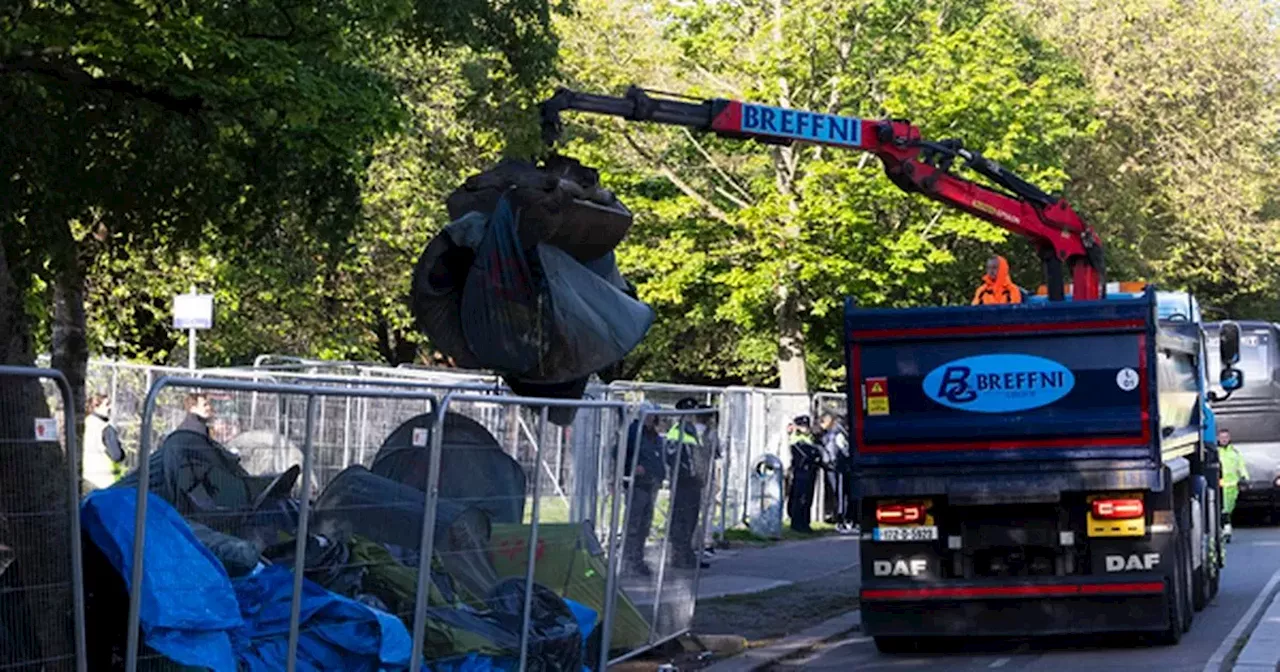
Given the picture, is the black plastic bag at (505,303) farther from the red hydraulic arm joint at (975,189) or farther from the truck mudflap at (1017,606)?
the red hydraulic arm joint at (975,189)

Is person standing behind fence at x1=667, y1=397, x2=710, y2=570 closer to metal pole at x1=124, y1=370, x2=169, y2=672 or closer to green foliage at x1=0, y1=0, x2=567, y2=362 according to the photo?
green foliage at x1=0, y1=0, x2=567, y2=362

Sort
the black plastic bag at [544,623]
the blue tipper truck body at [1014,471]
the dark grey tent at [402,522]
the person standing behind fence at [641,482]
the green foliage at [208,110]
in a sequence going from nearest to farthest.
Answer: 1. the dark grey tent at [402,522]
2. the black plastic bag at [544,623]
3. the person standing behind fence at [641,482]
4. the green foliage at [208,110]
5. the blue tipper truck body at [1014,471]

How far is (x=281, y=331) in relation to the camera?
34.2m

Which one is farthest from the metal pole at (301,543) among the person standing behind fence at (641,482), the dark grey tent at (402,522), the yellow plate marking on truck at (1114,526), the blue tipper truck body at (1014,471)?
the yellow plate marking on truck at (1114,526)

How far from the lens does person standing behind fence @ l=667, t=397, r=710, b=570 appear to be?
12508 mm

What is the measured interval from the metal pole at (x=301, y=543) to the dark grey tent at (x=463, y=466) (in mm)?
833

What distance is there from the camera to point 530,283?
40.5 feet

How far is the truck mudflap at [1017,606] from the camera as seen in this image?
13.5m

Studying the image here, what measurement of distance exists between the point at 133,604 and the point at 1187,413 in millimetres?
11526

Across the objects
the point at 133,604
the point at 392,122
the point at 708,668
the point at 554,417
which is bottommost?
the point at 708,668

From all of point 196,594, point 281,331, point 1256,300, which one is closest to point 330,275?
point 281,331

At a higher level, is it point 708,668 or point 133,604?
point 133,604

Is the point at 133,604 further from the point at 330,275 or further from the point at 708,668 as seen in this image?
the point at 330,275

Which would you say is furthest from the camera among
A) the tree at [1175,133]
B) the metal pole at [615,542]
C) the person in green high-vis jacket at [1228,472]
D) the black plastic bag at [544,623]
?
the tree at [1175,133]
